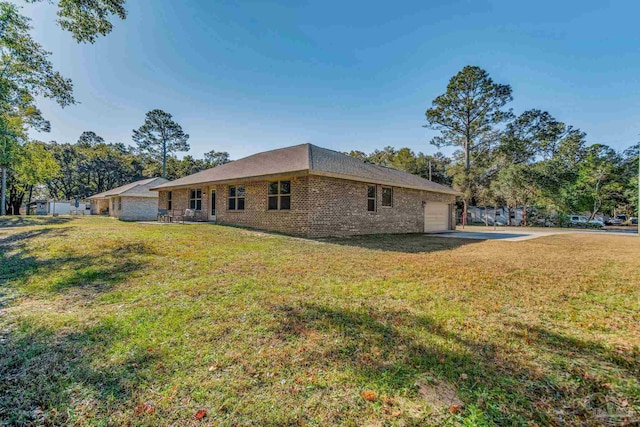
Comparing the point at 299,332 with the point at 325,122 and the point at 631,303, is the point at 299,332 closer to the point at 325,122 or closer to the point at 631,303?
the point at 631,303

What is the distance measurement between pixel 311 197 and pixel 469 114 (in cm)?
3159

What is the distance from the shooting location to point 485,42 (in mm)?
14695

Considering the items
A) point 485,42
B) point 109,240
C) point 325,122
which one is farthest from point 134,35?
point 485,42

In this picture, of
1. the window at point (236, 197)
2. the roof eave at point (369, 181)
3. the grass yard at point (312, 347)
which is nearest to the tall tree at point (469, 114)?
the roof eave at point (369, 181)

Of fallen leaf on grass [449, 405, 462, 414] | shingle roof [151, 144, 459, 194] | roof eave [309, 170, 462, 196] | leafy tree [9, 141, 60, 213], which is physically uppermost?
leafy tree [9, 141, 60, 213]

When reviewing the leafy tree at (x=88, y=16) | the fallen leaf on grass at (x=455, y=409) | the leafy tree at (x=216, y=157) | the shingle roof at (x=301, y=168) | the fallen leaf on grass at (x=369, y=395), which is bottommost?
the fallen leaf on grass at (x=455, y=409)

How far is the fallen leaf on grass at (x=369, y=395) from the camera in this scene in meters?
2.22

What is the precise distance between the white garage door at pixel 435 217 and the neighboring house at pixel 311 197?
0.07 metres

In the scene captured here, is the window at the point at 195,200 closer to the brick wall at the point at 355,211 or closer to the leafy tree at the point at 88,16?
the leafy tree at the point at 88,16

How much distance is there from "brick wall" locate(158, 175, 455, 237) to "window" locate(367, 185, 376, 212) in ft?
0.67

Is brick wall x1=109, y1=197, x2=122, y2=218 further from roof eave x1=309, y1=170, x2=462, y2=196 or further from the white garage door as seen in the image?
the white garage door

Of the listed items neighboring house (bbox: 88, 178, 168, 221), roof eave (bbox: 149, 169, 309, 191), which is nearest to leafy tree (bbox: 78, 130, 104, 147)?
neighboring house (bbox: 88, 178, 168, 221)

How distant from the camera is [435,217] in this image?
63.5 ft

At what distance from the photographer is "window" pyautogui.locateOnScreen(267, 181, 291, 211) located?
508 inches
